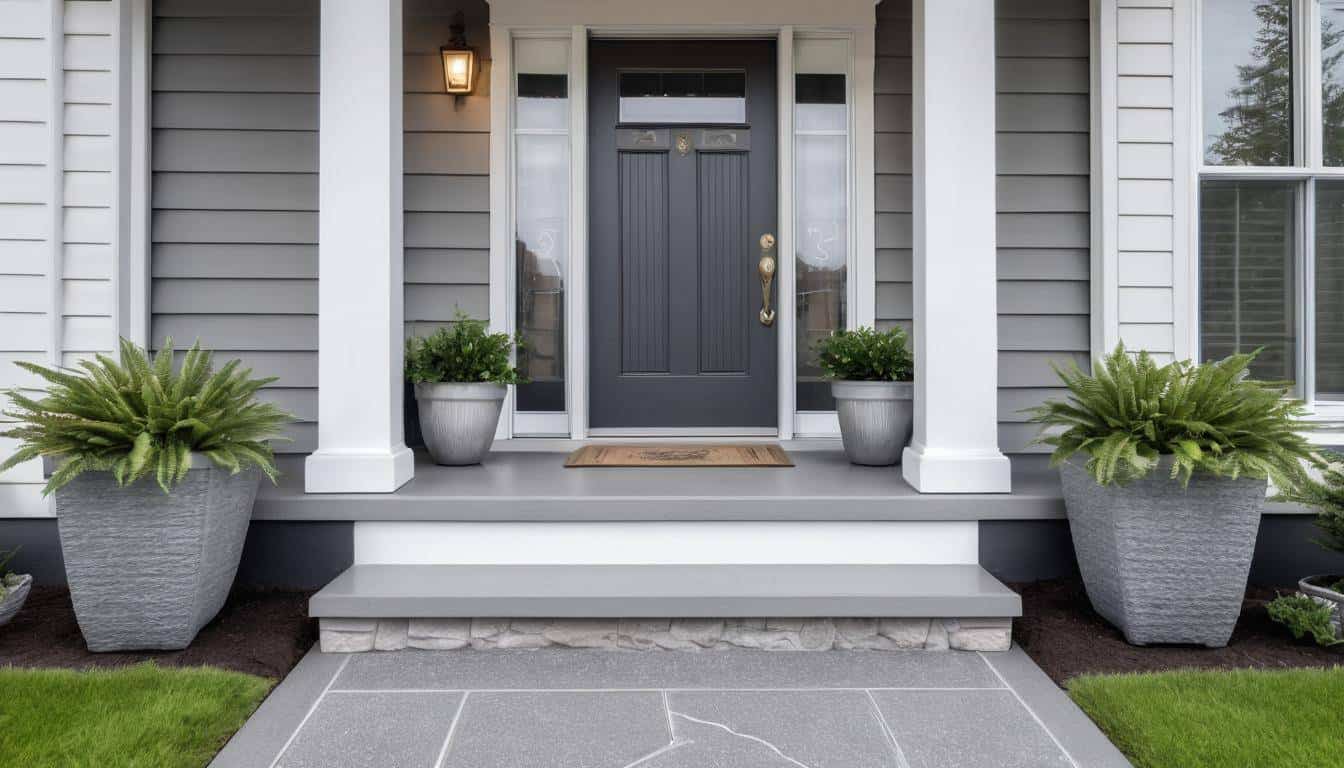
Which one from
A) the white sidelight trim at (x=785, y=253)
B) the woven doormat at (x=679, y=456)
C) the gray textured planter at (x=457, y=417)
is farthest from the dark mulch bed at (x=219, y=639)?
the white sidelight trim at (x=785, y=253)

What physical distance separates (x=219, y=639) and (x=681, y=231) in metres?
2.42

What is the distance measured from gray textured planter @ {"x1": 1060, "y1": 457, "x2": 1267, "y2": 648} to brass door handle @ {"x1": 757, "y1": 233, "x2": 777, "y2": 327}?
1784 mm

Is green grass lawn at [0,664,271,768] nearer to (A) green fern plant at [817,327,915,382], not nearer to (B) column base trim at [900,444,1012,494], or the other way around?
(B) column base trim at [900,444,1012,494]

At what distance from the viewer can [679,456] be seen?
3422mm

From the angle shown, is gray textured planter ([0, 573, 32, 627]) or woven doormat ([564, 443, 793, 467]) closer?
gray textured planter ([0, 573, 32, 627])

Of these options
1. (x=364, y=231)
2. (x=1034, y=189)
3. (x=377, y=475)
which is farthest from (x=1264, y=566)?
(x=364, y=231)

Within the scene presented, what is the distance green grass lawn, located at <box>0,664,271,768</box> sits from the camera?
5.59 feet

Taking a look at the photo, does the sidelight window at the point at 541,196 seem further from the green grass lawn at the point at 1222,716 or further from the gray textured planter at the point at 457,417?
the green grass lawn at the point at 1222,716

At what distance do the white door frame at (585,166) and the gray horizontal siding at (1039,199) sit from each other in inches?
23.3

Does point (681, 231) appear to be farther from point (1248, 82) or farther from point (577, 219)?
point (1248, 82)

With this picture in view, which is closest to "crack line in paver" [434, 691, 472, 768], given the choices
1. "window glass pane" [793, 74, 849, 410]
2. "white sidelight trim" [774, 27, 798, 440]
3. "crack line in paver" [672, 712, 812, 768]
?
"crack line in paver" [672, 712, 812, 768]

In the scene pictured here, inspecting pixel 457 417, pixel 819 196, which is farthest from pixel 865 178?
pixel 457 417

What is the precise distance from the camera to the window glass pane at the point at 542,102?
3.76 meters

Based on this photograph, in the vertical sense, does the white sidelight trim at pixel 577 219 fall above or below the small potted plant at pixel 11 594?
above
